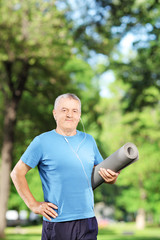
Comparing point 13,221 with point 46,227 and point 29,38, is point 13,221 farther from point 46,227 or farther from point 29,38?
point 46,227

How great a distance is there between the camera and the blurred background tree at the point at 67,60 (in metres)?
11.1

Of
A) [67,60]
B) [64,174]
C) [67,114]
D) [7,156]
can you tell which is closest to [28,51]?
[67,60]

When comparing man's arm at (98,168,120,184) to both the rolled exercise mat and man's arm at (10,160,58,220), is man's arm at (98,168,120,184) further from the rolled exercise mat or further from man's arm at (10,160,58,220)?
man's arm at (10,160,58,220)

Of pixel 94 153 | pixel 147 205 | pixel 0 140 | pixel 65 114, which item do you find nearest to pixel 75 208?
pixel 94 153

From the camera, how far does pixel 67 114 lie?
3.02 metres

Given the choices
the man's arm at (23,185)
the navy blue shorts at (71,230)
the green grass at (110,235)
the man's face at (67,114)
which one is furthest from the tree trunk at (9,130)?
the navy blue shorts at (71,230)

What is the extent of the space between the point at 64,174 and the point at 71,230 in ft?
1.24

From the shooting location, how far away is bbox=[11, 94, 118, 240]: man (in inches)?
113

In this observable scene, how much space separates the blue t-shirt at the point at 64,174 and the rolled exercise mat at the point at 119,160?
0.07 m

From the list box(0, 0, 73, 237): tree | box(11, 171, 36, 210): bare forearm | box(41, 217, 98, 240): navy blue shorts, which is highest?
box(0, 0, 73, 237): tree

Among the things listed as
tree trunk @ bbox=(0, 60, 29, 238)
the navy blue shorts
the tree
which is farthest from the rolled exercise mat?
tree trunk @ bbox=(0, 60, 29, 238)

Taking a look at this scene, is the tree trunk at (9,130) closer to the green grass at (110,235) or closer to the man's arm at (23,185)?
the green grass at (110,235)

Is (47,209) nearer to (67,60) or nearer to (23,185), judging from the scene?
(23,185)

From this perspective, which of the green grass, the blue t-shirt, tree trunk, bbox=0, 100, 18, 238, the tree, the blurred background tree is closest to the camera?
the blue t-shirt
